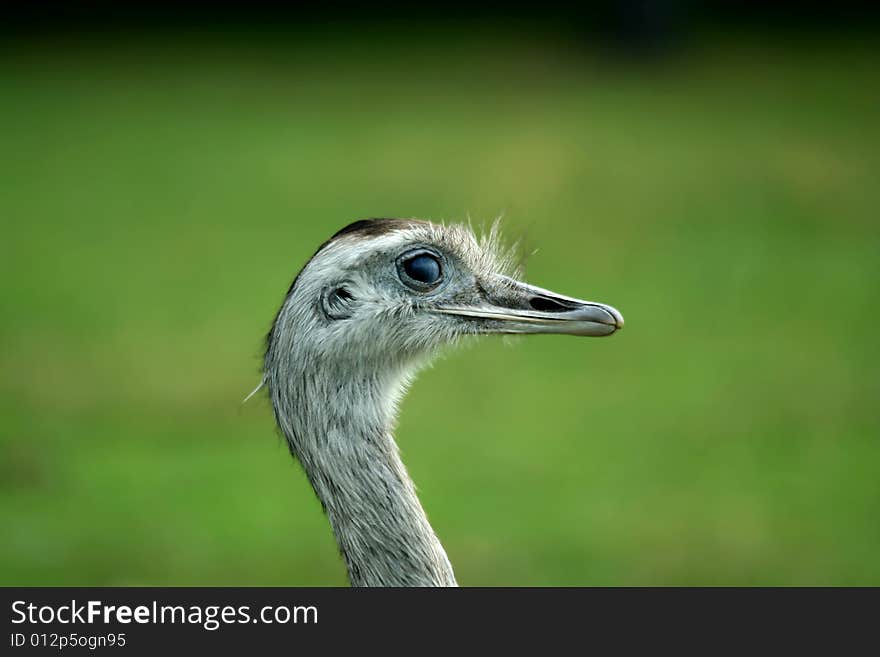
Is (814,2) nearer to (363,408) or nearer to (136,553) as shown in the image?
(136,553)

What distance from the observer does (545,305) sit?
2.61 metres

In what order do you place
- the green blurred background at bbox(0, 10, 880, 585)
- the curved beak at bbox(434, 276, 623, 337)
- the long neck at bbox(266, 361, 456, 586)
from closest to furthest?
the long neck at bbox(266, 361, 456, 586)
the curved beak at bbox(434, 276, 623, 337)
the green blurred background at bbox(0, 10, 880, 585)

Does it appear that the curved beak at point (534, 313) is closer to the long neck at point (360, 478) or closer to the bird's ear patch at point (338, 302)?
the bird's ear patch at point (338, 302)

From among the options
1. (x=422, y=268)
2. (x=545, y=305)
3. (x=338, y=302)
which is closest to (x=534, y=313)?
(x=545, y=305)

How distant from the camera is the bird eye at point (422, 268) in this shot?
2566 millimetres

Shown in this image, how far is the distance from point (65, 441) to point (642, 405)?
320 centimetres

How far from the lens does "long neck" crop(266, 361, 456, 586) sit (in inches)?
94.7

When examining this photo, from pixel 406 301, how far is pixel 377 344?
110mm

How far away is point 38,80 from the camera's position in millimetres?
13742

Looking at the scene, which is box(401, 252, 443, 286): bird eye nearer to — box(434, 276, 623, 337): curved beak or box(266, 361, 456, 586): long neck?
box(434, 276, 623, 337): curved beak

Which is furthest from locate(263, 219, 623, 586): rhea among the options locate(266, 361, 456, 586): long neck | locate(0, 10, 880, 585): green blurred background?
locate(0, 10, 880, 585): green blurred background

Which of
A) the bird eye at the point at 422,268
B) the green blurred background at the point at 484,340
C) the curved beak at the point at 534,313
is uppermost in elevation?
the green blurred background at the point at 484,340

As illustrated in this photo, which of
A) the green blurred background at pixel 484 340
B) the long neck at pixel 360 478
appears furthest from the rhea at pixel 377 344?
the green blurred background at pixel 484 340
